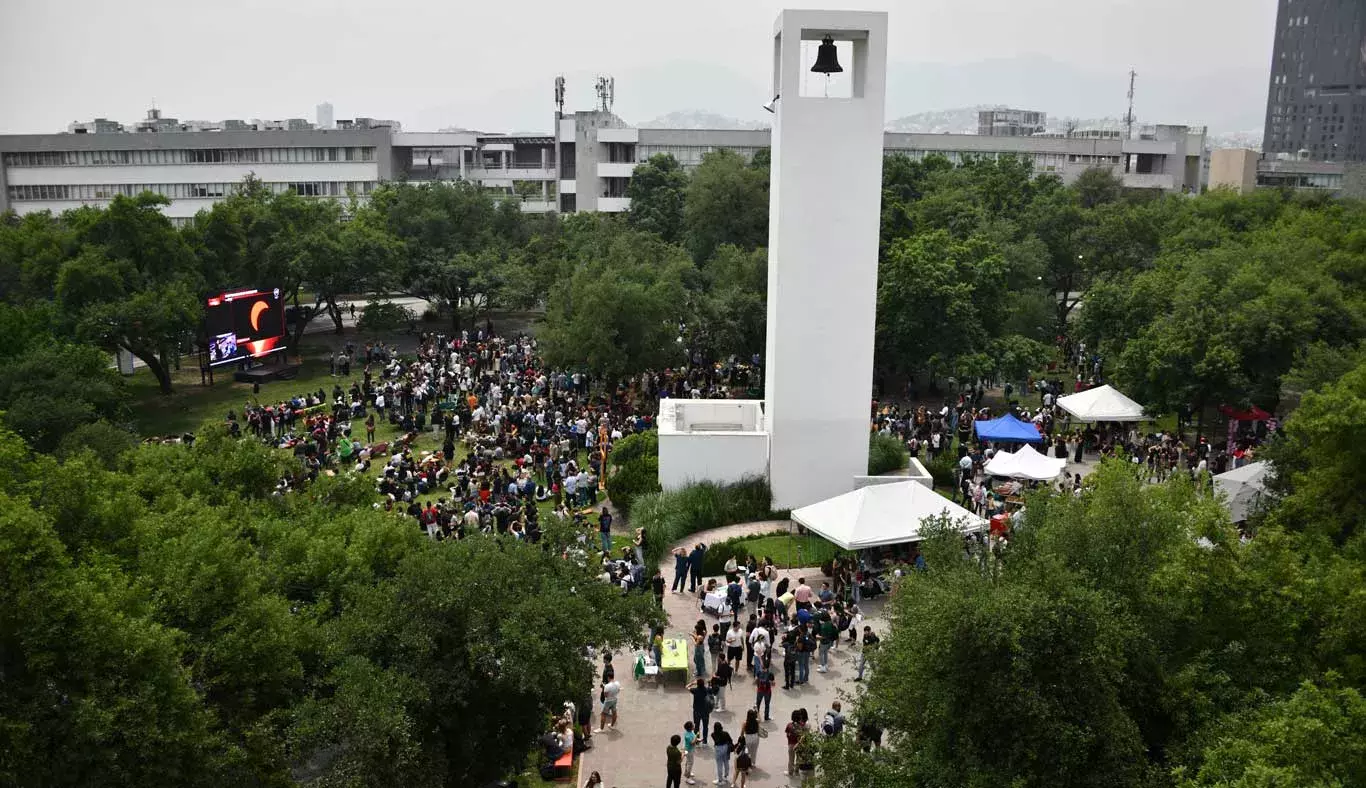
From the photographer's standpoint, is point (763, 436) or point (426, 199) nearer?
point (763, 436)

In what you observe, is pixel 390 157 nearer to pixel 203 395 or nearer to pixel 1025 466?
pixel 203 395

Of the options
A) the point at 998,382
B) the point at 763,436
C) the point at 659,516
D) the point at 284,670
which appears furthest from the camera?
the point at 998,382

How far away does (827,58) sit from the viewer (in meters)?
23.1

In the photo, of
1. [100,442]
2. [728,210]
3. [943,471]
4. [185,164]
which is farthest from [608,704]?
[185,164]

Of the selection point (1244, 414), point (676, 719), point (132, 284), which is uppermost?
point (132, 284)

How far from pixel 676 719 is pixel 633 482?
32.1 ft

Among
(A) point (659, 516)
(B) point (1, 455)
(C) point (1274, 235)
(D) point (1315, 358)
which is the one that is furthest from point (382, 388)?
(C) point (1274, 235)

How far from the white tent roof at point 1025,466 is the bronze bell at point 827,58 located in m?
9.54

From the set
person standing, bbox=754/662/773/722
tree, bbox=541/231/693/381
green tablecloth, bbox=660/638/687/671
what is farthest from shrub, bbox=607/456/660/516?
person standing, bbox=754/662/773/722

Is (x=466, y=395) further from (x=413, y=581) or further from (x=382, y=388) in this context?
(x=413, y=581)

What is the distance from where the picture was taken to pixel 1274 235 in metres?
39.4

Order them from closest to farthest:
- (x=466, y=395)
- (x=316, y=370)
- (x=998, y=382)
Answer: (x=466, y=395)
(x=998, y=382)
(x=316, y=370)

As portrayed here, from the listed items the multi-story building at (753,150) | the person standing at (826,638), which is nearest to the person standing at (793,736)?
the person standing at (826,638)

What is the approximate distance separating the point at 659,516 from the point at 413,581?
1104 cm
